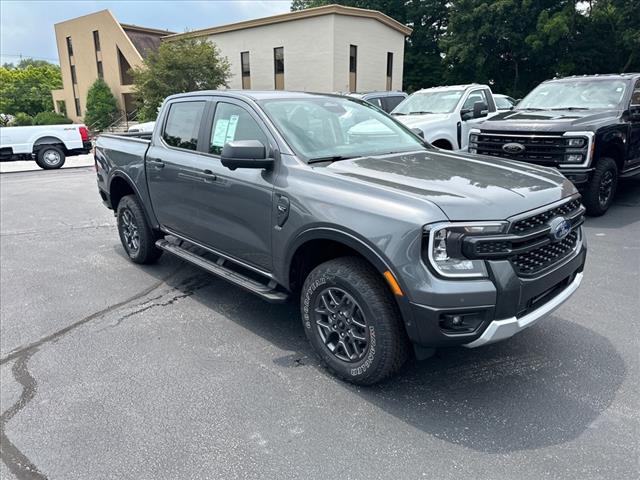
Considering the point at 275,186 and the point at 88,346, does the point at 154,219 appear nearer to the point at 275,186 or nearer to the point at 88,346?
the point at 88,346

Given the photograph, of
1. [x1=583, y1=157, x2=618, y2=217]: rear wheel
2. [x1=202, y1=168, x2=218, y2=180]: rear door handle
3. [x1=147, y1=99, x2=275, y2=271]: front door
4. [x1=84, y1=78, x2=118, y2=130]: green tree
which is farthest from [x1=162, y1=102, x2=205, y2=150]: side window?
[x1=84, y1=78, x2=118, y2=130]: green tree

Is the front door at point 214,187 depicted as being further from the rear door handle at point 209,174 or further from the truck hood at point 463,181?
the truck hood at point 463,181

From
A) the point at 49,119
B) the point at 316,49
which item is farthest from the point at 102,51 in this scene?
the point at 316,49

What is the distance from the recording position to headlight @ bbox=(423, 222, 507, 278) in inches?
102

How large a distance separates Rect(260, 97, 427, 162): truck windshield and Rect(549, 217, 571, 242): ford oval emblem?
1413 mm

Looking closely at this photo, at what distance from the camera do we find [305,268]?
138 inches

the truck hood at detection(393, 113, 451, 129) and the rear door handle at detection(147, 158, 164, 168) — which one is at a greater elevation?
the truck hood at detection(393, 113, 451, 129)

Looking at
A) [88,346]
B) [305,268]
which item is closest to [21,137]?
[88,346]

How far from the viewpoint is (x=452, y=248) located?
2.59 meters

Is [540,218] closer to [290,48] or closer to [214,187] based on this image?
[214,187]

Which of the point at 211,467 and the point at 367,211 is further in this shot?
the point at 367,211

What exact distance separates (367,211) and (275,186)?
2.80ft

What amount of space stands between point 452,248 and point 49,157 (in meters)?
16.3

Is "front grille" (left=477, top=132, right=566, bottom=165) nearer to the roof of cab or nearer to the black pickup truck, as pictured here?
the black pickup truck
